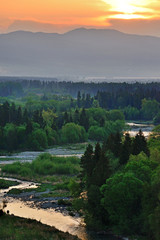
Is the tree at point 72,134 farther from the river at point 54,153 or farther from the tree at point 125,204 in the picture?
the tree at point 125,204

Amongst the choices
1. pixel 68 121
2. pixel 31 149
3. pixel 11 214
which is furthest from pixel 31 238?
pixel 68 121

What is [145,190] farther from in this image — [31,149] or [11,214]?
[31,149]

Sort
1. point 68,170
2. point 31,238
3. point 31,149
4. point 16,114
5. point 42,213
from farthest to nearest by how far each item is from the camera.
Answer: point 16,114
point 31,149
point 68,170
point 42,213
point 31,238

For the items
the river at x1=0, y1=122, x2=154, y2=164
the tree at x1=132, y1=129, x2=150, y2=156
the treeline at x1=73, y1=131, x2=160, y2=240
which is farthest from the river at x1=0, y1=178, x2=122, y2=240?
the river at x1=0, y1=122, x2=154, y2=164


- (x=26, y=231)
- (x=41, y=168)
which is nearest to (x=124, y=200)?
(x=26, y=231)

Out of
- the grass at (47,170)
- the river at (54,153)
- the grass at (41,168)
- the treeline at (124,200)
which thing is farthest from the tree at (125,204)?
the river at (54,153)

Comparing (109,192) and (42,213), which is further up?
(109,192)
